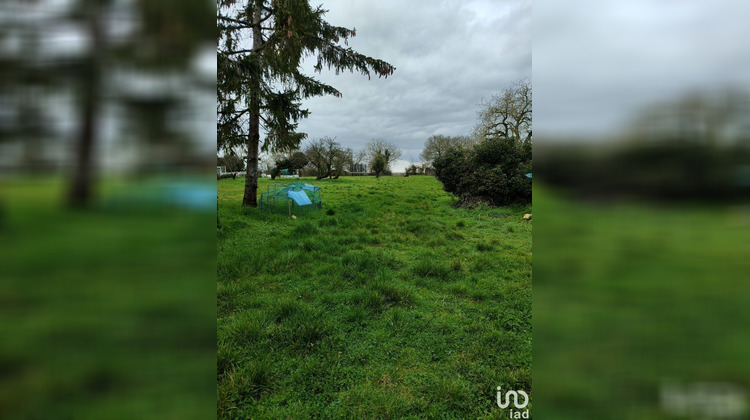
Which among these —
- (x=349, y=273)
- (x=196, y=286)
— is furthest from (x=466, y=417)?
(x=349, y=273)

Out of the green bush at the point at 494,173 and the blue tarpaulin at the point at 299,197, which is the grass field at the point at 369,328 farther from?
the green bush at the point at 494,173

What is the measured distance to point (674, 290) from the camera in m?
1.27

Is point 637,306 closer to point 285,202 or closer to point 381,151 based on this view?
point 285,202

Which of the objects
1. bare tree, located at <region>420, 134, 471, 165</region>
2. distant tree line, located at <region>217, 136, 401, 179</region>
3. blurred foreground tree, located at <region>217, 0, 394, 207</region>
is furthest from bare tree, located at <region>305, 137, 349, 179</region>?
blurred foreground tree, located at <region>217, 0, 394, 207</region>

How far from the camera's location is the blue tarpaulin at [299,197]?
35.9 ft

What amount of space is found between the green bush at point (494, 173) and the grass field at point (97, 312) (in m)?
13.4

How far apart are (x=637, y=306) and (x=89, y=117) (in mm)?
1995

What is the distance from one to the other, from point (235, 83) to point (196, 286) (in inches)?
157

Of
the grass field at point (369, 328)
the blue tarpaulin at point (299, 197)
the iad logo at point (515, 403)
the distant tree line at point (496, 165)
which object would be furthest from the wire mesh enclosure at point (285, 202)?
the iad logo at point (515, 403)

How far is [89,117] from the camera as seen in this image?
665mm

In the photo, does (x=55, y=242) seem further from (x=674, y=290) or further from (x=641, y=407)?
(x=674, y=290)

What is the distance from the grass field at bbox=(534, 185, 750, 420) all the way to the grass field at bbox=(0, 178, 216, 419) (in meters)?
1.25

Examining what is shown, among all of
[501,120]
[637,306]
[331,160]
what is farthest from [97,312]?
[331,160]

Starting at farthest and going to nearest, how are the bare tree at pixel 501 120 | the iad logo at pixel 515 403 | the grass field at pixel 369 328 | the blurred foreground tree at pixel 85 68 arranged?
the bare tree at pixel 501 120 < the grass field at pixel 369 328 < the iad logo at pixel 515 403 < the blurred foreground tree at pixel 85 68
